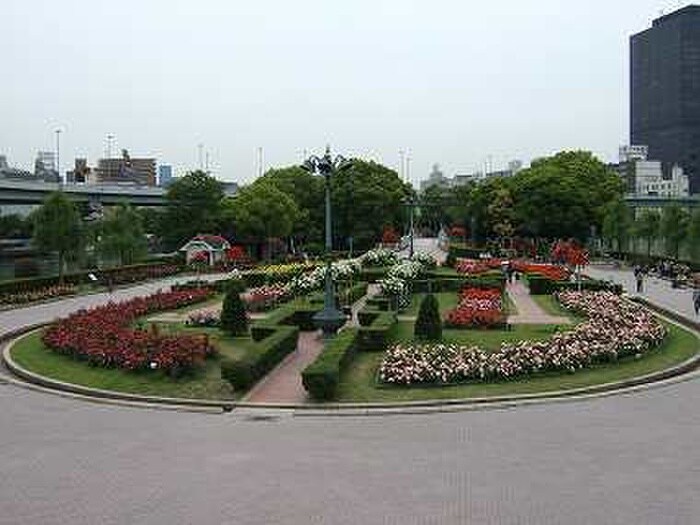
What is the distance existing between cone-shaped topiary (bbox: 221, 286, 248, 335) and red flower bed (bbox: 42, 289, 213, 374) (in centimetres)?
335

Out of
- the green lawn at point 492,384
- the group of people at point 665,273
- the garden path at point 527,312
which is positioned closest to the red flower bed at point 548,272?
the garden path at point 527,312

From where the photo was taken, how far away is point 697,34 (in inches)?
7003

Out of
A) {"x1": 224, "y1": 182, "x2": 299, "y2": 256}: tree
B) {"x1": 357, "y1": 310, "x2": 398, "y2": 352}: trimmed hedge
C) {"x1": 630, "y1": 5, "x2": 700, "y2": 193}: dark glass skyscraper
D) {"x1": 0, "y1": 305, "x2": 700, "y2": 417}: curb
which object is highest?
{"x1": 630, "y1": 5, "x2": 700, "y2": 193}: dark glass skyscraper

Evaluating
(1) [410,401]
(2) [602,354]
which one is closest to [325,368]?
(1) [410,401]

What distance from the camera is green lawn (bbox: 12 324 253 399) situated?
21.7 m

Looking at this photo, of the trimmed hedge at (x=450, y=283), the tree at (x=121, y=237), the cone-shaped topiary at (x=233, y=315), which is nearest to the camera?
the cone-shaped topiary at (x=233, y=315)

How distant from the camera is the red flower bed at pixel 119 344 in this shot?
76.0 ft

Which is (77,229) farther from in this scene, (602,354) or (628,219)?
(628,219)

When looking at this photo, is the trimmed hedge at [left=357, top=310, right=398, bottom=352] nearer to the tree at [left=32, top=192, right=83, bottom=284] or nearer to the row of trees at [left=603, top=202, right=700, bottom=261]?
the tree at [left=32, top=192, right=83, bottom=284]

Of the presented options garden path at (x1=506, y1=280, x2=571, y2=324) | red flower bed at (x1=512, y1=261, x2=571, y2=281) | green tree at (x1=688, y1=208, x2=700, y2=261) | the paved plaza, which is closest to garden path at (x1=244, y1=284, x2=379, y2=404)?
the paved plaza

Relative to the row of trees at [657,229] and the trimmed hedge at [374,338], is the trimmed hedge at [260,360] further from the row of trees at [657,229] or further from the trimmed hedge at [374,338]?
the row of trees at [657,229]

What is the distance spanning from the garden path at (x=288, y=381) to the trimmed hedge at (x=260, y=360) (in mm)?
185

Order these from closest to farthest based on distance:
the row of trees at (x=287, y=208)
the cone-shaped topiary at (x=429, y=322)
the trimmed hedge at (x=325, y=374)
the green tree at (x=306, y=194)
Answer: the trimmed hedge at (x=325, y=374), the cone-shaped topiary at (x=429, y=322), the row of trees at (x=287, y=208), the green tree at (x=306, y=194)

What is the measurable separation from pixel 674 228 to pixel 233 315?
158ft
